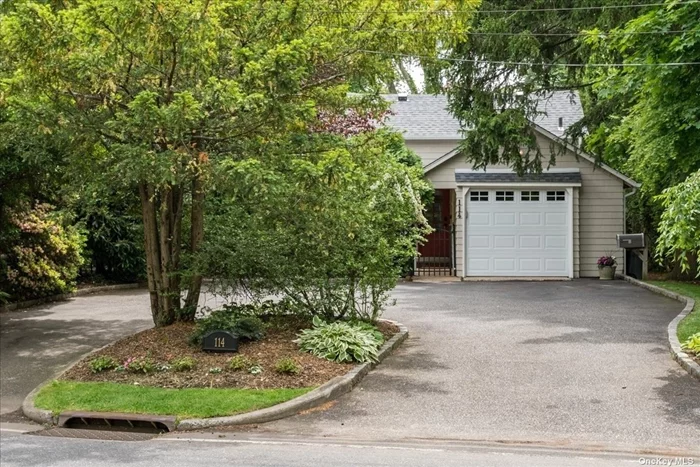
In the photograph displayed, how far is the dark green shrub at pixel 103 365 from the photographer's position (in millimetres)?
9953

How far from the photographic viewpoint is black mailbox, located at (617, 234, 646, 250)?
69.6 feet

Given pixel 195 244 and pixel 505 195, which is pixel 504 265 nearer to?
pixel 505 195

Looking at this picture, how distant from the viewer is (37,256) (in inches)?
695

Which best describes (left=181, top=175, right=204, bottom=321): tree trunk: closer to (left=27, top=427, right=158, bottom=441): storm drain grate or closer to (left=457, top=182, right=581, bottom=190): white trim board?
(left=27, top=427, right=158, bottom=441): storm drain grate

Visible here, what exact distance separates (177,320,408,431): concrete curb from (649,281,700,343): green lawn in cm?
490

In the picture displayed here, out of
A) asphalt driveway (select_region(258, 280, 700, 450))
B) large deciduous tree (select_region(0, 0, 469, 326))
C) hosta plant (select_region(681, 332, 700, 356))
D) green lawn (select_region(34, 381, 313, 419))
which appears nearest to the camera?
asphalt driveway (select_region(258, 280, 700, 450))

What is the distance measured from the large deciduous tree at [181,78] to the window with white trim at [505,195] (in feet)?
35.8

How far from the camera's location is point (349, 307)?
1232cm

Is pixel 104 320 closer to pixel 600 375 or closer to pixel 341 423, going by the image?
pixel 341 423

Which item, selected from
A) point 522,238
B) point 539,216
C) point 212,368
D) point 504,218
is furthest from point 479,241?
point 212,368

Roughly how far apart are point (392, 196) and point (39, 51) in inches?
206

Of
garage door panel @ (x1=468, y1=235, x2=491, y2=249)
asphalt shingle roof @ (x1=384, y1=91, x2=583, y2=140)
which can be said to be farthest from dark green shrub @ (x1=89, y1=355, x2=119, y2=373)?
asphalt shingle roof @ (x1=384, y1=91, x2=583, y2=140)

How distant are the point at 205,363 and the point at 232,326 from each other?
824 millimetres

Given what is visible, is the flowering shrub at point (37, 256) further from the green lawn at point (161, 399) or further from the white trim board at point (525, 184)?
the white trim board at point (525, 184)
